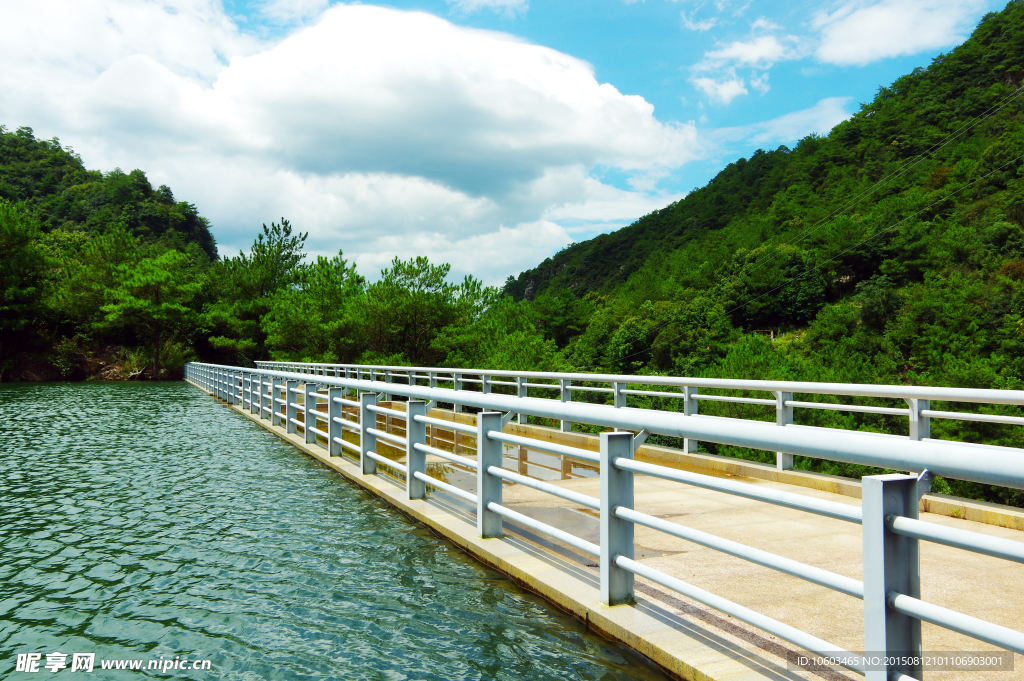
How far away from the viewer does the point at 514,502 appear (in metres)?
6.86

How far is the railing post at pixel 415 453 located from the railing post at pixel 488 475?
1545mm

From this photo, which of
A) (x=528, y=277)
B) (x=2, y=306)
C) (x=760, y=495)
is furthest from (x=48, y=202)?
(x=760, y=495)

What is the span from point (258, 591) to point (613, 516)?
8.05ft

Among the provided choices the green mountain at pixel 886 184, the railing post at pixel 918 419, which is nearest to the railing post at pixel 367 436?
the railing post at pixel 918 419

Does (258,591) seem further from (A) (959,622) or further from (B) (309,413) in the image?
(B) (309,413)

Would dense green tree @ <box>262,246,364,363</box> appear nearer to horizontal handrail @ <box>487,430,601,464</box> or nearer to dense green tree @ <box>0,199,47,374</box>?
dense green tree @ <box>0,199,47,374</box>

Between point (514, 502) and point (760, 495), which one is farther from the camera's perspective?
point (514, 502)

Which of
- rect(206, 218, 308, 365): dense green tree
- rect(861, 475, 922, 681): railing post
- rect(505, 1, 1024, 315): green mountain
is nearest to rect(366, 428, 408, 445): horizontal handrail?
rect(861, 475, 922, 681): railing post

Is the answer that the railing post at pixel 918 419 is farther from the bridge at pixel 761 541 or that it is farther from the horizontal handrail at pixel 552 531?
the horizontal handrail at pixel 552 531

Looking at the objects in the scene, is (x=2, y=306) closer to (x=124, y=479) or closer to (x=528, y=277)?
(x=124, y=479)

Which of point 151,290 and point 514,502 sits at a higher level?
point 151,290

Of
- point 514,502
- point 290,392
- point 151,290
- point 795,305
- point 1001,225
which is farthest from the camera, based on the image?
point 795,305

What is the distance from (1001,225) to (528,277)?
12985 cm

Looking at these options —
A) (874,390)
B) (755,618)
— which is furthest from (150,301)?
(755,618)
